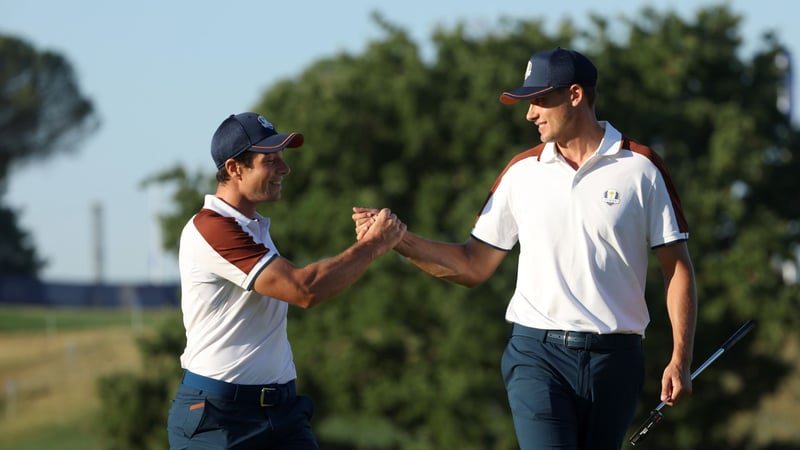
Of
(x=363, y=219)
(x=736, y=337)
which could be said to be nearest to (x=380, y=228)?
(x=363, y=219)

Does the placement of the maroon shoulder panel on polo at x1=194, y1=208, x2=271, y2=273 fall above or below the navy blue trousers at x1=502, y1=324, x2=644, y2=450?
above

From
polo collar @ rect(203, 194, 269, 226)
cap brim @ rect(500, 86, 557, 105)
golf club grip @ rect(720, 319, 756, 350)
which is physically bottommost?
golf club grip @ rect(720, 319, 756, 350)

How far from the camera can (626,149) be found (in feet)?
20.1

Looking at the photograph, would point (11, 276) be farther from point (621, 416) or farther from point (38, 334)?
point (621, 416)

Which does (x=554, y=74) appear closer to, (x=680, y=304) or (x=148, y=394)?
(x=680, y=304)

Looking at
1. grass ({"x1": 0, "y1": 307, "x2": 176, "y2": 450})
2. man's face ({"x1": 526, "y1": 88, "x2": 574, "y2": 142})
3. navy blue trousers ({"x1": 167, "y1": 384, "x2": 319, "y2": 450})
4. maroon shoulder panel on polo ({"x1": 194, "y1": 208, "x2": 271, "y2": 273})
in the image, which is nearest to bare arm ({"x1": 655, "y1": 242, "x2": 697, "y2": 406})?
man's face ({"x1": 526, "y1": 88, "x2": 574, "y2": 142})

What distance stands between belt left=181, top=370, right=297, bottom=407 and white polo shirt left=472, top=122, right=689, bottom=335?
3.98ft

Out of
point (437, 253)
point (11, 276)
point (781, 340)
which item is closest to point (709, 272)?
point (781, 340)

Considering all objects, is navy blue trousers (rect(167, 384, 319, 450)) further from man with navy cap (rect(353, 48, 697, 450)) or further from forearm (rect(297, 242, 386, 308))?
man with navy cap (rect(353, 48, 697, 450))

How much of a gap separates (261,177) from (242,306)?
607 mm

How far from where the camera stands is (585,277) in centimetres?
597

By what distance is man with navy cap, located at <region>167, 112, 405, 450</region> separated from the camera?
5.80 m

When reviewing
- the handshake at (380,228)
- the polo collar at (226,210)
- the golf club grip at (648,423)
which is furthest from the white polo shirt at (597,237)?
the polo collar at (226,210)

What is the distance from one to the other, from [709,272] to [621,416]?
22262mm
